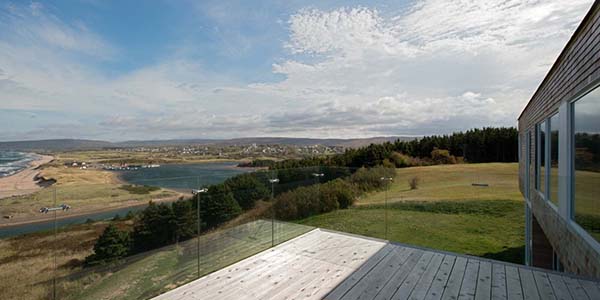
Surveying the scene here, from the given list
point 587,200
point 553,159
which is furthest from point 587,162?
point 553,159

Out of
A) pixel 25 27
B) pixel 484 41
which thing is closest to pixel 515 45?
pixel 484 41

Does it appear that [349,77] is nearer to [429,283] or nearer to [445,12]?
[445,12]

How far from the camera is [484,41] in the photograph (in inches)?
239

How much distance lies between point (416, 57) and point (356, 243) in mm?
5407

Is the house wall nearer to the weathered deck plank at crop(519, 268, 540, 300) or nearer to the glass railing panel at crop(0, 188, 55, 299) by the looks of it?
the weathered deck plank at crop(519, 268, 540, 300)

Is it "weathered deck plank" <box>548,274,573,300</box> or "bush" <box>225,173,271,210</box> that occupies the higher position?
"bush" <box>225,173,271,210</box>

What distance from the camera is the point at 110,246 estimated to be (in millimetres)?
2387

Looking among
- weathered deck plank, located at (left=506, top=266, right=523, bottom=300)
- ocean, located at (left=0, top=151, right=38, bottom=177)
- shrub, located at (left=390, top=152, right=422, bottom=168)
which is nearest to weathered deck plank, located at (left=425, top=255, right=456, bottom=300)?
weathered deck plank, located at (left=506, top=266, right=523, bottom=300)

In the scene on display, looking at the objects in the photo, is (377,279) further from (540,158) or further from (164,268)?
(540,158)

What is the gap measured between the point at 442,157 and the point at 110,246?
74.5 ft

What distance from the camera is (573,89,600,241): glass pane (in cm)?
227

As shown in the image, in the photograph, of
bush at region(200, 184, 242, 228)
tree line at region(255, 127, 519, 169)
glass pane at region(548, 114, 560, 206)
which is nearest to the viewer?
bush at region(200, 184, 242, 228)

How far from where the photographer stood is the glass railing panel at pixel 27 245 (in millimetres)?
1849

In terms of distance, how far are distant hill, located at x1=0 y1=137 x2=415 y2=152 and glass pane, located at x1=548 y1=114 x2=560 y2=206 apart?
1563 cm
